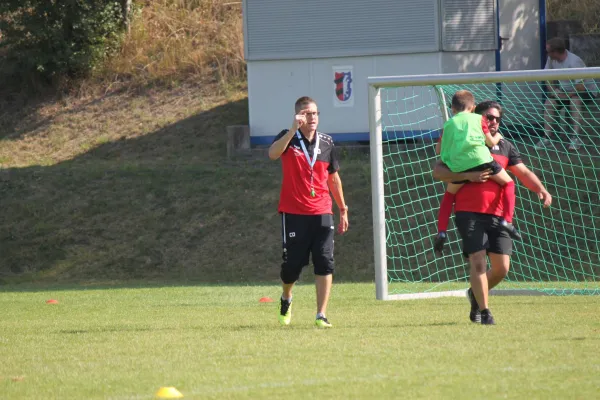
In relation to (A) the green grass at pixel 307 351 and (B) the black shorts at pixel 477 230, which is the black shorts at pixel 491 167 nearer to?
(B) the black shorts at pixel 477 230

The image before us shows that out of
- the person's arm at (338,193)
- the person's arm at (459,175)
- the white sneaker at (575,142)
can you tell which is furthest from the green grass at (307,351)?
the white sneaker at (575,142)

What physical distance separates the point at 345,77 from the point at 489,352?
14980mm

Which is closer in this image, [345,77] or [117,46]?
[345,77]

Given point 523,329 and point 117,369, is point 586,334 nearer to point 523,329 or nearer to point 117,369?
point 523,329

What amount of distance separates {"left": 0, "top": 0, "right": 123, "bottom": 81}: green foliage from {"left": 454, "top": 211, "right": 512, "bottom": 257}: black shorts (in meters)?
19.4

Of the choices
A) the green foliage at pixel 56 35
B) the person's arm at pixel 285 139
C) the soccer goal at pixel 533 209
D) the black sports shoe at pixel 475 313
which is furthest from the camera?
the green foliage at pixel 56 35

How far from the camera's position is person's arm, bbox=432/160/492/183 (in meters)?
8.98

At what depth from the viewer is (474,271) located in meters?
9.03

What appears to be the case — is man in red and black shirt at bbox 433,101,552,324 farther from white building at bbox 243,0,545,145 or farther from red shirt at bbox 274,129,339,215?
white building at bbox 243,0,545,145

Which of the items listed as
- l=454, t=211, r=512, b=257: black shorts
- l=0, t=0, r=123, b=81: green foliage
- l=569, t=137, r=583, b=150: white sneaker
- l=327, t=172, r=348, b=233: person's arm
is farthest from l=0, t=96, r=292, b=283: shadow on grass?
l=454, t=211, r=512, b=257: black shorts

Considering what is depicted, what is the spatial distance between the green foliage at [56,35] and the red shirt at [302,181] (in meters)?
18.4

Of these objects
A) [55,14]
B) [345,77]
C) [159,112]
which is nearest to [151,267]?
[345,77]

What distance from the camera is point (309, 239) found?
939cm

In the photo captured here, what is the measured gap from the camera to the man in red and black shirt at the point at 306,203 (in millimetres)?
9320
